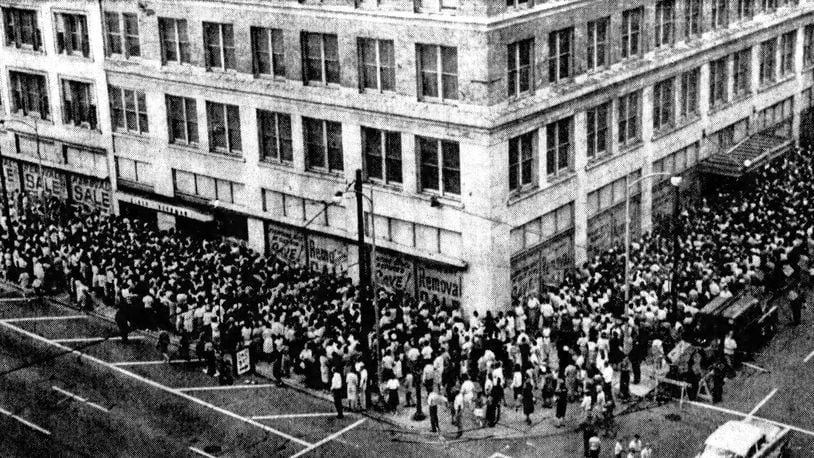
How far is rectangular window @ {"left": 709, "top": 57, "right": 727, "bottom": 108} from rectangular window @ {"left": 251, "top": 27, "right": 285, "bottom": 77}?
73.1 ft

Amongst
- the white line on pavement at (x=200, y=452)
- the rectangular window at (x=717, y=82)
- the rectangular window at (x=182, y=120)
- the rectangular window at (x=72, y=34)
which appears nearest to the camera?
the white line on pavement at (x=200, y=452)

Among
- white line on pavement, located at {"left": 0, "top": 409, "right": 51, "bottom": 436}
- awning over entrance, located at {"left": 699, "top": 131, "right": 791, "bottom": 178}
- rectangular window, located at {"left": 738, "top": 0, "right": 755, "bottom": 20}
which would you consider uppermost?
rectangular window, located at {"left": 738, "top": 0, "right": 755, "bottom": 20}

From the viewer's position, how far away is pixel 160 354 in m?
42.3

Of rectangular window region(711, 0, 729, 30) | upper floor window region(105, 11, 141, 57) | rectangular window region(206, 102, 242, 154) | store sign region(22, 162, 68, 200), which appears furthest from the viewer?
store sign region(22, 162, 68, 200)

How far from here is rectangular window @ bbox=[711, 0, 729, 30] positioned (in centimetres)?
5556

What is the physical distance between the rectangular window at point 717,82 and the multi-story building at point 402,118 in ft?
0.34

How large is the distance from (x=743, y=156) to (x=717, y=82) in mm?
4194

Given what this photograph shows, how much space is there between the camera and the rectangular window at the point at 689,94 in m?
53.9

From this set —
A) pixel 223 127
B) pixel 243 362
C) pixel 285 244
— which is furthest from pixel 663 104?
pixel 243 362

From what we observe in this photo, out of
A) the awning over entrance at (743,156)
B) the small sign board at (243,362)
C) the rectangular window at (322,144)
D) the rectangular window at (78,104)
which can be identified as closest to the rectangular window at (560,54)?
the rectangular window at (322,144)

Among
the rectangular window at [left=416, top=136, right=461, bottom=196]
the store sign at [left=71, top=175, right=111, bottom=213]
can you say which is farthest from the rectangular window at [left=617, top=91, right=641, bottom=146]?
the store sign at [left=71, top=175, right=111, bottom=213]

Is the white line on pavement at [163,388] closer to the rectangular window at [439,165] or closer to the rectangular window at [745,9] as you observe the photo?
the rectangular window at [439,165]

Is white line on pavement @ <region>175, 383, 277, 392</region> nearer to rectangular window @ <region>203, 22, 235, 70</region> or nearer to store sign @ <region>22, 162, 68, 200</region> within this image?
rectangular window @ <region>203, 22, 235, 70</region>

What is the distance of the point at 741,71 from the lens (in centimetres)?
5931
